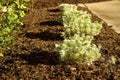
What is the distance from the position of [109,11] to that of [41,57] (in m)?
A: 5.63

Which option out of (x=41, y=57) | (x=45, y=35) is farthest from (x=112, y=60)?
(x=45, y=35)

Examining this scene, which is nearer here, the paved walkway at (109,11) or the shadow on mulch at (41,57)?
the shadow on mulch at (41,57)

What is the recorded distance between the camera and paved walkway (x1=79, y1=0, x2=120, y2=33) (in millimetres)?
10219

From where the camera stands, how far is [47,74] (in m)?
6.11

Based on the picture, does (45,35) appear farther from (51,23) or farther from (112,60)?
(112,60)

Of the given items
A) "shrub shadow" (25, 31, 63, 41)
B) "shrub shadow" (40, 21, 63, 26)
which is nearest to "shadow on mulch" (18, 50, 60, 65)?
"shrub shadow" (25, 31, 63, 41)

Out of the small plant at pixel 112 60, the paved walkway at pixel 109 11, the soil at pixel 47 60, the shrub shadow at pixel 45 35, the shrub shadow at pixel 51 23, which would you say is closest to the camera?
the soil at pixel 47 60

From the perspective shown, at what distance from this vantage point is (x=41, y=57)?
685 centimetres

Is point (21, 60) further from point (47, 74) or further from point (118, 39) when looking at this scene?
point (118, 39)

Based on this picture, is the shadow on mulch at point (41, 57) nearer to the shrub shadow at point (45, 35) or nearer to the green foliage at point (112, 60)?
the green foliage at point (112, 60)

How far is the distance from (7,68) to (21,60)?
1.25ft

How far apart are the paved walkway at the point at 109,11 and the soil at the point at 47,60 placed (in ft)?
2.22

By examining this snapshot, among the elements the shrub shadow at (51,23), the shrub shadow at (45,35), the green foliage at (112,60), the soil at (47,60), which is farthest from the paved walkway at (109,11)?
the green foliage at (112,60)

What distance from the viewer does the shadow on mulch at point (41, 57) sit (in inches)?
260
